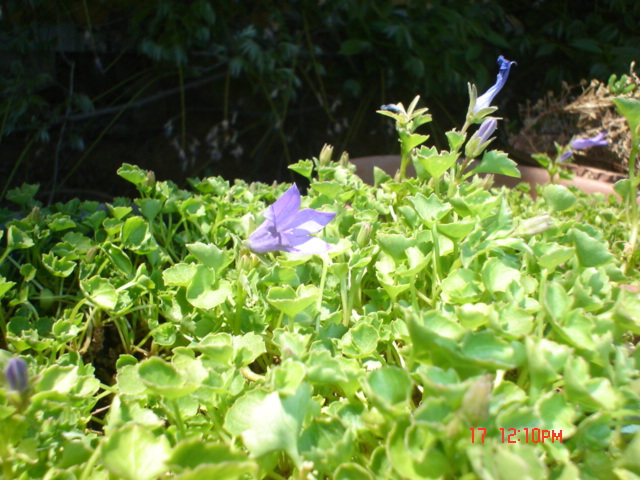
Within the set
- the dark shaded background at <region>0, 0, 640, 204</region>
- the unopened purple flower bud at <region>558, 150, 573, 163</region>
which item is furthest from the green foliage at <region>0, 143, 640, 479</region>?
the dark shaded background at <region>0, 0, 640, 204</region>

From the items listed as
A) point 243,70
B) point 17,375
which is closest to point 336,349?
point 17,375

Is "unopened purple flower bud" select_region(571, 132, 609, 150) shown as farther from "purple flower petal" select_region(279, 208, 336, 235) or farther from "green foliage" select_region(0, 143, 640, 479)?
"purple flower petal" select_region(279, 208, 336, 235)

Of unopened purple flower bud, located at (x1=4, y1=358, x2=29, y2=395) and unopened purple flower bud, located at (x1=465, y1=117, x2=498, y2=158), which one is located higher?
unopened purple flower bud, located at (x1=465, y1=117, x2=498, y2=158)

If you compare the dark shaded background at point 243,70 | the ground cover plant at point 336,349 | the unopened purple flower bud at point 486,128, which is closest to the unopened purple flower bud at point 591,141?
the dark shaded background at point 243,70

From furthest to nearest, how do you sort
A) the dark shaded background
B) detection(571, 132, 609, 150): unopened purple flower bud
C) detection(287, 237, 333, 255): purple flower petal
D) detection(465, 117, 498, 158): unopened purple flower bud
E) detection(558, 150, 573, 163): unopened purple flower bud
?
the dark shaded background, detection(571, 132, 609, 150): unopened purple flower bud, detection(558, 150, 573, 163): unopened purple flower bud, detection(465, 117, 498, 158): unopened purple flower bud, detection(287, 237, 333, 255): purple flower petal

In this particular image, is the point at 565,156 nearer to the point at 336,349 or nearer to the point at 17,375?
the point at 336,349

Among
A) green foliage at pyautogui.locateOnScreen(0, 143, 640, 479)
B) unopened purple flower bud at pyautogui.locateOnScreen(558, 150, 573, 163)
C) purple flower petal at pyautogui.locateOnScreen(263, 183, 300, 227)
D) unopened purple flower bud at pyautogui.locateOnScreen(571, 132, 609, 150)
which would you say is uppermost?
purple flower petal at pyautogui.locateOnScreen(263, 183, 300, 227)

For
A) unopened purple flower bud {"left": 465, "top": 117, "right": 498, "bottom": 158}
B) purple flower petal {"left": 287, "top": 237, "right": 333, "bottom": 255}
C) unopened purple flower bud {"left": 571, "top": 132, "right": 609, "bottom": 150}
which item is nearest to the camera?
purple flower petal {"left": 287, "top": 237, "right": 333, "bottom": 255}
